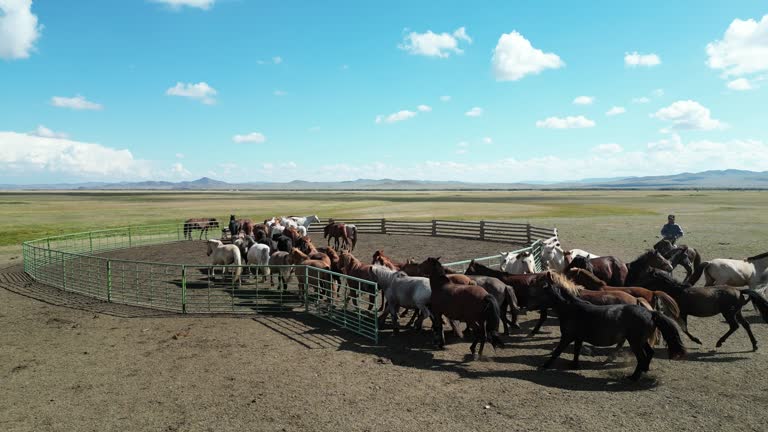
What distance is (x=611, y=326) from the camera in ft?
23.1

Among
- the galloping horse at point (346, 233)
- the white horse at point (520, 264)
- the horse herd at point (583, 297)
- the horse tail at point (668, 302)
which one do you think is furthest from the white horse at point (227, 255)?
the horse tail at point (668, 302)

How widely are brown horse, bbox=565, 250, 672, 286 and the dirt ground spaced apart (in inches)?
62.8

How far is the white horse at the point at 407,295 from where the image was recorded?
9.02 m

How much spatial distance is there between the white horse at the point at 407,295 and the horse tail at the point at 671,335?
3.83m

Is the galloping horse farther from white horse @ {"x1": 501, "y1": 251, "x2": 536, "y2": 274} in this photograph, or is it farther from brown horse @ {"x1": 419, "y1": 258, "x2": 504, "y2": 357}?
brown horse @ {"x1": 419, "y1": 258, "x2": 504, "y2": 357}

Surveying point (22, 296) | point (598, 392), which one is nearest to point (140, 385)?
point (598, 392)

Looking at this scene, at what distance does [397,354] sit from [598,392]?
3.42m

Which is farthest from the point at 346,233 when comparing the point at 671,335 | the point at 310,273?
the point at 671,335

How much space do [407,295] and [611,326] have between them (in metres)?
3.83

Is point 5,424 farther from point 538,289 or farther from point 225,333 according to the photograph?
point 538,289

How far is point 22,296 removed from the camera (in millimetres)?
12836

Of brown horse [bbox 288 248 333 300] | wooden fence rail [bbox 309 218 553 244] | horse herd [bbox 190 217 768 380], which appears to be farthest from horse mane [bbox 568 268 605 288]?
wooden fence rail [bbox 309 218 553 244]

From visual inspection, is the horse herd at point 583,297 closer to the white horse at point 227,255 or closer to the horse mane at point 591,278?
the horse mane at point 591,278

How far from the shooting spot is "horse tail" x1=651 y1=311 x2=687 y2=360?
6781 mm
